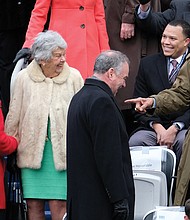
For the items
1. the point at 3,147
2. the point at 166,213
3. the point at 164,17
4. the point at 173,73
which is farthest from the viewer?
the point at 164,17

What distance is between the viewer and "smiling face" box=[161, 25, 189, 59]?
26.5 ft

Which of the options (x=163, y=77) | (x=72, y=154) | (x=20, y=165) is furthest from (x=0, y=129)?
(x=163, y=77)

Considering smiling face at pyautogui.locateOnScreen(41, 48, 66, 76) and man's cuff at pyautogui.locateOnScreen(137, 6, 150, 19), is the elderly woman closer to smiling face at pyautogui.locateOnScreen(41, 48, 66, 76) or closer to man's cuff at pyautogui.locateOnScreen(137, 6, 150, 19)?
smiling face at pyautogui.locateOnScreen(41, 48, 66, 76)

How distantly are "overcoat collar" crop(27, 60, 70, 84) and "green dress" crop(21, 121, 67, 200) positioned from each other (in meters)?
0.43

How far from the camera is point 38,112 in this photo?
23.7 ft

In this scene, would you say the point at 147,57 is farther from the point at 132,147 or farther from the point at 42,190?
the point at 42,190

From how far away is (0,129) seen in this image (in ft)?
23.1

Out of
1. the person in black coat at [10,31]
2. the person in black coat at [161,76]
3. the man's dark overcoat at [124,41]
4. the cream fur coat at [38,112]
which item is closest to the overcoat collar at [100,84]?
the cream fur coat at [38,112]

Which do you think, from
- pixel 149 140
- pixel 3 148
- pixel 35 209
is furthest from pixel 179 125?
pixel 3 148

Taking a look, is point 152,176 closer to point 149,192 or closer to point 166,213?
point 149,192

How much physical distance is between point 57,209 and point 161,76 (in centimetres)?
166

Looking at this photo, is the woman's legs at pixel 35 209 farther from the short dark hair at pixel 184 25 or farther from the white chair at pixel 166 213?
the short dark hair at pixel 184 25

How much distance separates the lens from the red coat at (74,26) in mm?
8133

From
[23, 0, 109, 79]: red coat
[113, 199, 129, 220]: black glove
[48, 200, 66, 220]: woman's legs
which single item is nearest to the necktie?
[23, 0, 109, 79]: red coat
